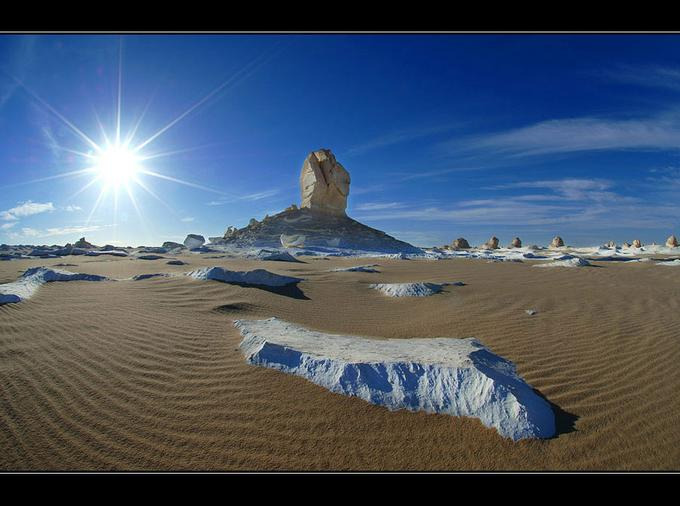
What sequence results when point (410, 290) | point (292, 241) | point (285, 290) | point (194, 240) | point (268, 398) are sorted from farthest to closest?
1. point (292, 241)
2. point (194, 240)
3. point (285, 290)
4. point (410, 290)
5. point (268, 398)

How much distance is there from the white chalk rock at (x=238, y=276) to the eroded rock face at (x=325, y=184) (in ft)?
137

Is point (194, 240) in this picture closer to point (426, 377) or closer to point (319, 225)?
point (319, 225)

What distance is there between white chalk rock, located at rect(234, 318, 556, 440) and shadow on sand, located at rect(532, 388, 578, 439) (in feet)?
0.20

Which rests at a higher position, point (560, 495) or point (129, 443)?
point (560, 495)

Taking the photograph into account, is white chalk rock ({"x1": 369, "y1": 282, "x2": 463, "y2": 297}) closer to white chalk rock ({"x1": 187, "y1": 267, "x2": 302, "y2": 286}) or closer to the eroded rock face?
white chalk rock ({"x1": 187, "y1": 267, "x2": 302, "y2": 286})

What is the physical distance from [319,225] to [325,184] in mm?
10226

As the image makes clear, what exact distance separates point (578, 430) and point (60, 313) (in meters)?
6.91

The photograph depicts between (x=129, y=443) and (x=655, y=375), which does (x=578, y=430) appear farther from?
(x=129, y=443)

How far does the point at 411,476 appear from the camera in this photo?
175 cm

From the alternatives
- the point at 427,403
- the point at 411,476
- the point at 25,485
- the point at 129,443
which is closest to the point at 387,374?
the point at 427,403

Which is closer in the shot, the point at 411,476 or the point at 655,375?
the point at 411,476

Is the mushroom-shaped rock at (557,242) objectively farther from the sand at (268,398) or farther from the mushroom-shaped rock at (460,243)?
the sand at (268,398)

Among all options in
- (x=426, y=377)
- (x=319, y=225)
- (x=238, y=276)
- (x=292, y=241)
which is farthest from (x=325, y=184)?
(x=426, y=377)

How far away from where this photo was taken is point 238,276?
27.7 ft
